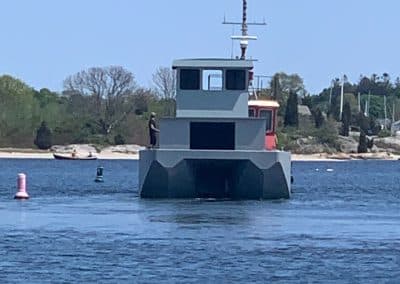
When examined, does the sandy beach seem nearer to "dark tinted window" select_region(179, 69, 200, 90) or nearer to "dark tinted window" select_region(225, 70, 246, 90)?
"dark tinted window" select_region(179, 69, 200, 90)

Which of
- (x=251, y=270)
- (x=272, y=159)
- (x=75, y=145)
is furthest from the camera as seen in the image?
A: (x=75, y=145)

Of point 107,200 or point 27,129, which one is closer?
point 107,200

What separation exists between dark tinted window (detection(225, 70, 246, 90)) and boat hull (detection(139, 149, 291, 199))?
8.74 ft

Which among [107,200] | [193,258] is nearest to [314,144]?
[107,200]

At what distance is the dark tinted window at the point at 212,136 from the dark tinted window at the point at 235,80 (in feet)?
4.53

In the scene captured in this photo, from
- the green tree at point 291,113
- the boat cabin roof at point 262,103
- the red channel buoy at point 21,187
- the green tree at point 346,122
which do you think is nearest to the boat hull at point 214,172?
the boat cabin roof at point 262,103

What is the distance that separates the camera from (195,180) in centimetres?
5188

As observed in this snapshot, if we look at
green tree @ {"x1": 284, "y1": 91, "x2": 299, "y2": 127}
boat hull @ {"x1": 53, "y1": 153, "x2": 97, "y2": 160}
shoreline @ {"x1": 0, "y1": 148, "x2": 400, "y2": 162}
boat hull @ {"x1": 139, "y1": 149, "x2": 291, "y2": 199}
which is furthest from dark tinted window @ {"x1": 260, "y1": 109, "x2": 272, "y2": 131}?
shoreline @ {"x1": 0, "y1": 148, "x2": 400, "y2": 162}

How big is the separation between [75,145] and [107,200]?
10796 centimetres

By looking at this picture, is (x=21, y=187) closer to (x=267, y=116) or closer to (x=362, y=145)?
(x=267, y=116)

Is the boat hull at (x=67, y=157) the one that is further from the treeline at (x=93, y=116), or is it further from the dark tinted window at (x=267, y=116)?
the dark tinted window at (x=267, y=116)

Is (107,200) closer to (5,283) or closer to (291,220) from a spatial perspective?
(291,220)

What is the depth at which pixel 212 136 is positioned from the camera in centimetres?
5200

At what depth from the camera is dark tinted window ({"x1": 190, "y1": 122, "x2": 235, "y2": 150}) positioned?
166 feet
